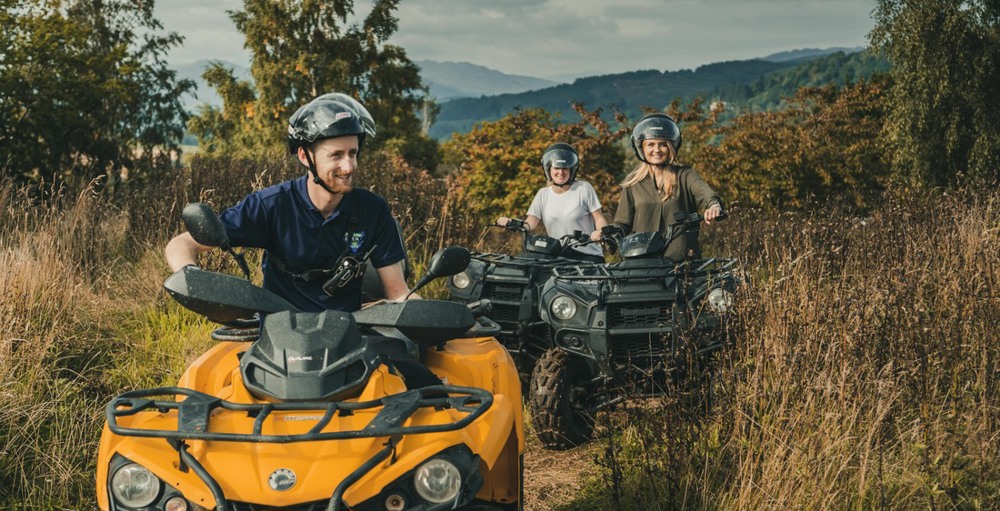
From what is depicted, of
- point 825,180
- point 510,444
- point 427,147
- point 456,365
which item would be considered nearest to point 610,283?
point 456,365

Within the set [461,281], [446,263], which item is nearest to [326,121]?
[446,263]

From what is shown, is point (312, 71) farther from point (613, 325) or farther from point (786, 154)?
point (613, 325)

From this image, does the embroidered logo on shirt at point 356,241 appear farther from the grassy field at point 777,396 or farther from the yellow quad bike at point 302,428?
the grassy field at point 777,396

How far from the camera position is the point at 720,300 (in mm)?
5977

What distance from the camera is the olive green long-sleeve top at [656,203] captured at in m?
7.57

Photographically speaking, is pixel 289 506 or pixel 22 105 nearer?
pixel 289 506

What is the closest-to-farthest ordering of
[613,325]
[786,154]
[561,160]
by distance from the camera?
[613,325]
[561,160]
[786,154]

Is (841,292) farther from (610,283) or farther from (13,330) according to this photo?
(13,330)

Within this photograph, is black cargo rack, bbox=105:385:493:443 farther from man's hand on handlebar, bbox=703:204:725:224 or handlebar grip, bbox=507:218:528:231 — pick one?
handlebar grip, bbox=507:218:528:231

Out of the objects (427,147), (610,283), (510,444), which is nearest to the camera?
(510,444)

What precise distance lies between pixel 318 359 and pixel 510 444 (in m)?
0.72

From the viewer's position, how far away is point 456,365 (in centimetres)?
375

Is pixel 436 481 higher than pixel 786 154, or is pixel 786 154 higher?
pixel 436 481

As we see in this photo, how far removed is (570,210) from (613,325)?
2.83 meters
